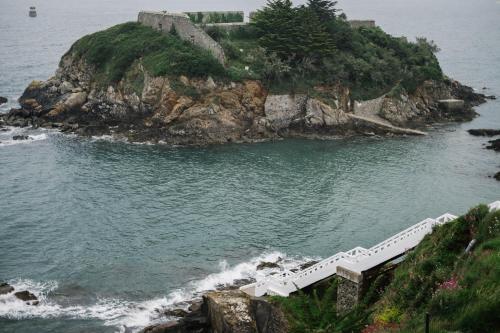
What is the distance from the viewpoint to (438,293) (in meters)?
26.0

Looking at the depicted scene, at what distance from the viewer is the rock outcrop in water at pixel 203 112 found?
2918 inches

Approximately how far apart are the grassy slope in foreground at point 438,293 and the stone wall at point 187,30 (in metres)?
51.7

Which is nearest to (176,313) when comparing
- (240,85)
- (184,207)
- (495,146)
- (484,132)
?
(184,207)

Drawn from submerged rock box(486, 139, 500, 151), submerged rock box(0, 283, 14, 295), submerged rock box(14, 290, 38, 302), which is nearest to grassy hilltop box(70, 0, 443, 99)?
submerged rock box(486, 139, 500, 151)

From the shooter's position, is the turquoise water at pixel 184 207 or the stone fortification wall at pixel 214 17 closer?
the turquoise water at pixel 184 207

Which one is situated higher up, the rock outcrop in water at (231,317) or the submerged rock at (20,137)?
the submerged rock at (20,137)

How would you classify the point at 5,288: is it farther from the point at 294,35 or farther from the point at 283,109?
the point at 294,35

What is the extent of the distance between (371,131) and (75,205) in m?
37.6

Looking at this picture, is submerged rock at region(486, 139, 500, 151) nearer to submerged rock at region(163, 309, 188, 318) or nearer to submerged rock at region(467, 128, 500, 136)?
submerged rock at region(467, 128, 500, 136)

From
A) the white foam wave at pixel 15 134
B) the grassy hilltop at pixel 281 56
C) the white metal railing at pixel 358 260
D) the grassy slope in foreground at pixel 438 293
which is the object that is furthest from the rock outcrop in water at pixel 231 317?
the grassy hilltop at pixel 281 56

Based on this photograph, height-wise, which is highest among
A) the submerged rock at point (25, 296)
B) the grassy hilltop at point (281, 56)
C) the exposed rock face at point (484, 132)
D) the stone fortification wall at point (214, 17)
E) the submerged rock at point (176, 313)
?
the stone fortification wall at point (214, 17)

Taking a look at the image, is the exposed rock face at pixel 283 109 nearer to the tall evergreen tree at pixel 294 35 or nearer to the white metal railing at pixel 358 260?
the tall evergreen tree at pixel 294 35

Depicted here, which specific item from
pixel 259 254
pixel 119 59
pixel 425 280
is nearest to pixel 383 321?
pixel 425 280

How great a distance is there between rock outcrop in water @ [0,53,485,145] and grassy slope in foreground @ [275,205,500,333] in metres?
42.7
